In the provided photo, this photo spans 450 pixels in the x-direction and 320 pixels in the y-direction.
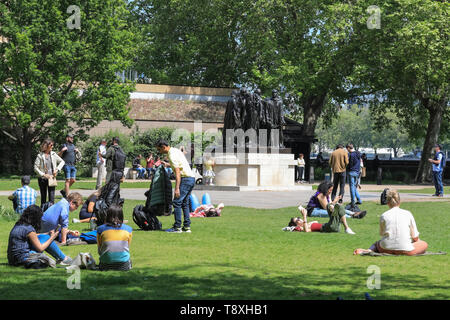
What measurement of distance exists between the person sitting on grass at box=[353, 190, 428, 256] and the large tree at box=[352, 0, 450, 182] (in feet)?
93.4

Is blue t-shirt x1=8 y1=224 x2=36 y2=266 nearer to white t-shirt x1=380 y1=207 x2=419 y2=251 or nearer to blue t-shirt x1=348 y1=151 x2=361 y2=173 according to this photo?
white t-shirt x1=380 y1=207 x2=419 y2=251

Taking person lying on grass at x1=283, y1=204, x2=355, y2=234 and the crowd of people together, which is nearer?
the crowd of people

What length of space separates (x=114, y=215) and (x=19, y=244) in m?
1.24

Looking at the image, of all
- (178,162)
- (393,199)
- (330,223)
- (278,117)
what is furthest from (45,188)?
(278,117)

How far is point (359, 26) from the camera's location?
141 feet

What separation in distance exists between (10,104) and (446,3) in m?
23.6

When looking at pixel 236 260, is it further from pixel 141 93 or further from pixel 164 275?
pixel 141 93

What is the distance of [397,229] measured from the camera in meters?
10.3

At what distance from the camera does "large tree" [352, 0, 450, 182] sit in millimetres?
37656

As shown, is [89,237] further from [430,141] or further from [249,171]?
[430,141]

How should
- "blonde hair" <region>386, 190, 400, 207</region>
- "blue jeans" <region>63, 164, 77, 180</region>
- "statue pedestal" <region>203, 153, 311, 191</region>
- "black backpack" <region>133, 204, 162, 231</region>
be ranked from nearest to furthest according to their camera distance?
"blonde hair" <region>386, 190, 400, 207</region>
"black backpack" <region>133, 204, 162, 231</region>
"blue jeans" <region>63, 164, 77, 180</region>
"statue pedestal" <region>203, 153, 311, 191</region>

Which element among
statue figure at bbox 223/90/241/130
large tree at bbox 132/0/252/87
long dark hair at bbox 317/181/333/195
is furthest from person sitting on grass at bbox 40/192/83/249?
large tree at bbox 132/0/252/87
